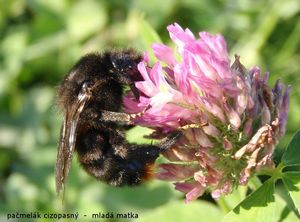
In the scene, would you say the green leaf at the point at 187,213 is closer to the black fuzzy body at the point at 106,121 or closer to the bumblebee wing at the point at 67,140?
the black fuzzy body at the point at 106,121

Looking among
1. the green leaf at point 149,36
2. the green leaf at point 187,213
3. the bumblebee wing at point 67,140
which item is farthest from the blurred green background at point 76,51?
the bumblebee wing at point 67,140

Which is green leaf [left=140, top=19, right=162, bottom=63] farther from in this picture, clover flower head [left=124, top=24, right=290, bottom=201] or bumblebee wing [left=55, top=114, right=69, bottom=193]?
bumblebee wing [left=55, top=114, right=69, bottom=193]

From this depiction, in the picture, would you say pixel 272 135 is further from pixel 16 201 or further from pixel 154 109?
pixel 16 201

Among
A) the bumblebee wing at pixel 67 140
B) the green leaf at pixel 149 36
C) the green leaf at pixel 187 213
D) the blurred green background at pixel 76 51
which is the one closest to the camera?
the bumblebee wing at pixel 67 140

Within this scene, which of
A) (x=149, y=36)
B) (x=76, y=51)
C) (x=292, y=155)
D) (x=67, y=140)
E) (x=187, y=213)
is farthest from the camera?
(x=76, y=51)

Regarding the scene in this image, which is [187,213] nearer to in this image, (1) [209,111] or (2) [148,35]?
(2) [148,35]

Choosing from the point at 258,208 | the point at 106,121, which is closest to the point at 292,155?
the point at 258,208

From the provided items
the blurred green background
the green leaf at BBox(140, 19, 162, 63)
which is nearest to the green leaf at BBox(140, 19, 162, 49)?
the green leaf at BBox(140, 19, 162, 63)
